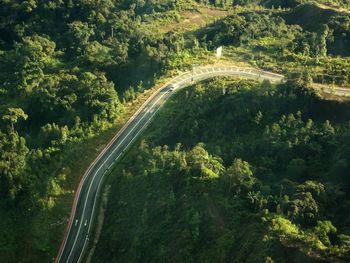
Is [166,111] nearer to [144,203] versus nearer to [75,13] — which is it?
[144,203]

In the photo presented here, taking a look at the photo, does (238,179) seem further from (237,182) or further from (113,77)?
(113,77)

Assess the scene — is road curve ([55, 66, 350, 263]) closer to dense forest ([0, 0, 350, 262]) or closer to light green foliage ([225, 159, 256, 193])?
dense forest ([0, 0, 350, 262])

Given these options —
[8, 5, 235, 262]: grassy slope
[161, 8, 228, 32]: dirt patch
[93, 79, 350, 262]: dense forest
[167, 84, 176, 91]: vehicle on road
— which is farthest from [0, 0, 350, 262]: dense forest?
[167, 84, 176, 91]: vehicle on road

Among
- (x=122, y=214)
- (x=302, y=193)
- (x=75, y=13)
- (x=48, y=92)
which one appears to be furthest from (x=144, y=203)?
(x=75, y=13)

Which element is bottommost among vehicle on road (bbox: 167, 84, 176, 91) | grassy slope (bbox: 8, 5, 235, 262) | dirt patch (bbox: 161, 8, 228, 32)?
grassy slope (bbox: 8, 5, 235, 262)

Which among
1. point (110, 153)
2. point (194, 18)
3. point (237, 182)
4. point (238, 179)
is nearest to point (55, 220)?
point (110, 153)

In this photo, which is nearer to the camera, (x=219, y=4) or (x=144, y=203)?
(x=144, y=203)
